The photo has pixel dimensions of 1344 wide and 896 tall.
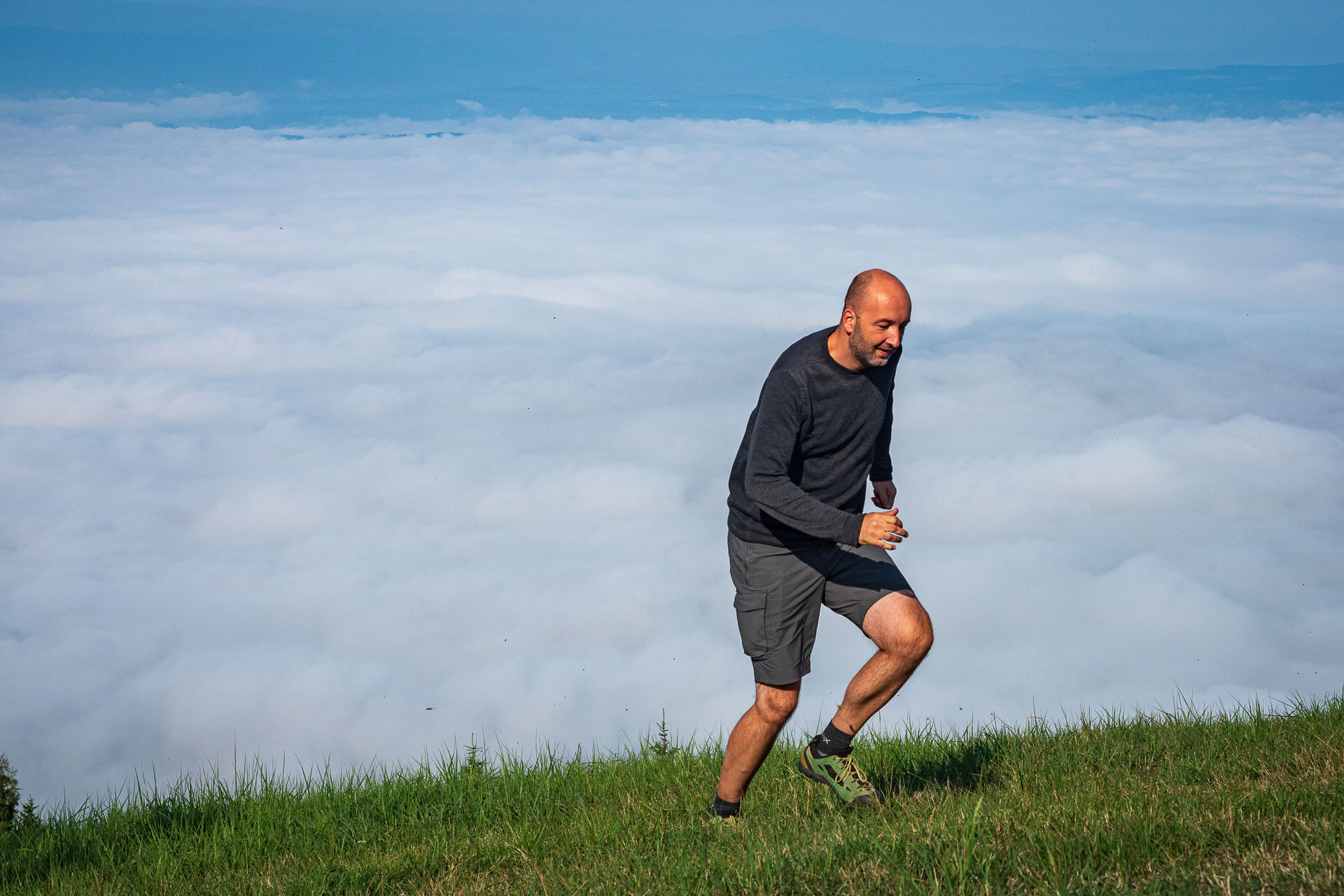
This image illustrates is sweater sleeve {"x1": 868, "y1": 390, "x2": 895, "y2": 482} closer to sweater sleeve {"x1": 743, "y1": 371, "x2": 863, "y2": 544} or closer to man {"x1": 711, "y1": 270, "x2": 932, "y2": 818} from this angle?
man {"x1": 711, "y1": 270, "x2": 932, "y2": 818}

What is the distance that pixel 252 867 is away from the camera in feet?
18.4

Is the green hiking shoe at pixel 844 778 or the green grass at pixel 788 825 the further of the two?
the green hiking shoe at pixel 844 778

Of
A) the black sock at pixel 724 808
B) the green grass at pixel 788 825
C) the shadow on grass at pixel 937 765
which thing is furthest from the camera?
the shadow on grass at pixel 937 765

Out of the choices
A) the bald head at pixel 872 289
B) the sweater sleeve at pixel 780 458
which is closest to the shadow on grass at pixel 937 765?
the sweater sleeve at pixel 780 458

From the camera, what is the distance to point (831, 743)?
5.02 m

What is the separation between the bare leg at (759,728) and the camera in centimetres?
502

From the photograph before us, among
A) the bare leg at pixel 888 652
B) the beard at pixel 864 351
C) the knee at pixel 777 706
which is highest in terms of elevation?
the beard at pixel 864 351

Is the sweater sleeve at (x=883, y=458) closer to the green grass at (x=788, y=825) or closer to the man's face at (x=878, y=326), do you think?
the man's face at (x=878, y=326)

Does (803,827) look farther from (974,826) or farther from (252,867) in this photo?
(252,867)

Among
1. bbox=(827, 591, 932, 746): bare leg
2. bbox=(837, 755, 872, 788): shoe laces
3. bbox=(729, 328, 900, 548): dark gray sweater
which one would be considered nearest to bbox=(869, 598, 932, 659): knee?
bbox=(827, 591, 932, 746): bare leg

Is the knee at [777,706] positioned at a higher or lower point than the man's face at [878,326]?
lower

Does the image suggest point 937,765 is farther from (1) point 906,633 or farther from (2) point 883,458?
(2) point 883,458

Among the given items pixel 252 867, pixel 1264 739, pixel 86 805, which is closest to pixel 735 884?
pixel 252 867

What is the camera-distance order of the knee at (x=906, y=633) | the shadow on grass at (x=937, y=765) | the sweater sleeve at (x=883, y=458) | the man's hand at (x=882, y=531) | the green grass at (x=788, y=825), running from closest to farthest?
the green grass at (x=788, y=825)
the man's hand at (x=882, y=531)
the knee at (x=906, y=633)
the sweater sleeve at (x=883, y=458)
the shadow on grass at (x=937, y=765)
